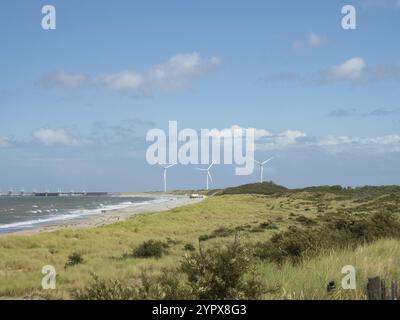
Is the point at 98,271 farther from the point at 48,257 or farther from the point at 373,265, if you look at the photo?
the point at 373,265

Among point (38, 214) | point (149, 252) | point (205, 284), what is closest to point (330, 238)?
point (205, 284)

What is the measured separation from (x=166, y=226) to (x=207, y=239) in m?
14.0

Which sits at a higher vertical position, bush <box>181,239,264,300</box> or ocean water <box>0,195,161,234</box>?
bush <box>181,239,264,300</box>

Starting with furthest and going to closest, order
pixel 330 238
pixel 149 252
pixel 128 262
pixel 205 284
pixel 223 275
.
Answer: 1. pixel 149 252
2. pixel 128 262
3. pixel 330 238
4. pixel 223 275
5. pixel 205 284

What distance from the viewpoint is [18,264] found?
76.2 feet

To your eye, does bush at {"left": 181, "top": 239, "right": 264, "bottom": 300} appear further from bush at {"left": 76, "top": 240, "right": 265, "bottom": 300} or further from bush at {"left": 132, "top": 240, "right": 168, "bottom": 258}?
bush at {"left": 132, "top": 240, "right": 168, "bottom": 258}

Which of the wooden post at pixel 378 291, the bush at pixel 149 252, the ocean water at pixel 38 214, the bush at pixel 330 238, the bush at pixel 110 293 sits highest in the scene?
the wooden post at pixel 378 291

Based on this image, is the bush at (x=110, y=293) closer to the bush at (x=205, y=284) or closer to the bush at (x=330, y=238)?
the bush at (x=205, y=284)

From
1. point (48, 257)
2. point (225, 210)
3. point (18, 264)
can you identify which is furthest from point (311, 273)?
point (225, 210)

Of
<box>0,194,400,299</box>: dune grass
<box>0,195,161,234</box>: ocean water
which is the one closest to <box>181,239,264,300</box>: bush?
<box>0,194,400,299</box>: dune grass

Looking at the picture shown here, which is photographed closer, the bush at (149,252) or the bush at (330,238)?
the bush at (330,238)

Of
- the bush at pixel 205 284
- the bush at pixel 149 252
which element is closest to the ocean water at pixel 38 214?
the bush at pixel 149 252

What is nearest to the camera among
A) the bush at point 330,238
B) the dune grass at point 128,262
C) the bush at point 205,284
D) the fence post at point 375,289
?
the fence post at point 375,289

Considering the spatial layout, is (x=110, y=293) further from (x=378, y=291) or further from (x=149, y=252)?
(x=149, y=252)
